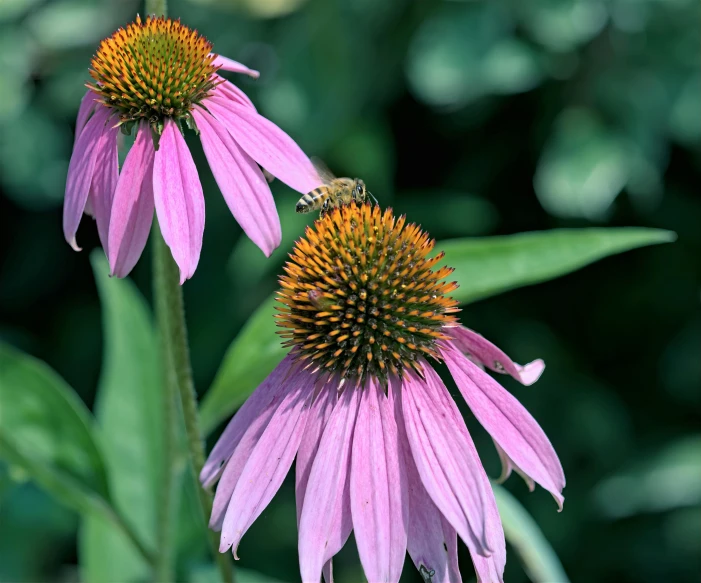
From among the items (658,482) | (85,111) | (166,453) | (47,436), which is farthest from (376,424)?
(658,482)

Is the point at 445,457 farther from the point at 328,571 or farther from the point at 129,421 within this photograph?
the point at 129,421

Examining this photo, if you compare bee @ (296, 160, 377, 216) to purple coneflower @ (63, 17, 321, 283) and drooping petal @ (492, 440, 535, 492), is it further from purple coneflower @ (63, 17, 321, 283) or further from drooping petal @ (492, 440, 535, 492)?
drooping petal @ (492, 440, 535, 492)

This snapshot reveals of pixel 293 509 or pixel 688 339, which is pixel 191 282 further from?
pixel 688 339

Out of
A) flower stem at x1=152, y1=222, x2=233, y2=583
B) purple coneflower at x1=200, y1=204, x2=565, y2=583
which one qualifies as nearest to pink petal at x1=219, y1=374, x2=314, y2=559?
purple coneflower at x1=200, y1=204, x2=565, y2=583

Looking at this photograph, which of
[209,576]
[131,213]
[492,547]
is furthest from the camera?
[209,576]

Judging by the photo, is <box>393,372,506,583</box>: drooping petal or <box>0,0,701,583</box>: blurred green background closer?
<box>393,372,506,583</box>: drooping petal

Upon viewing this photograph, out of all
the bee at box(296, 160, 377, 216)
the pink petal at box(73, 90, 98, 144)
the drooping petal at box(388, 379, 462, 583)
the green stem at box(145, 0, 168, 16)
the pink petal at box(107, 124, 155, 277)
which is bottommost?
the drooping petal at box(388, 379, 462, 583)
